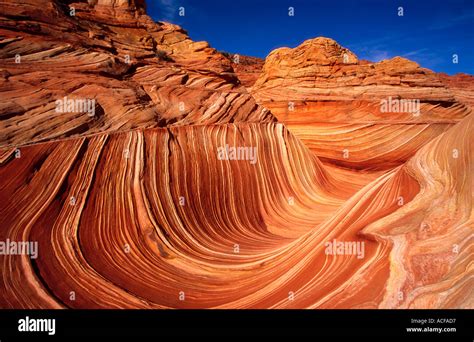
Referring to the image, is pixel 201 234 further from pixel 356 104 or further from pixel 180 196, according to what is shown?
pixel 356 104

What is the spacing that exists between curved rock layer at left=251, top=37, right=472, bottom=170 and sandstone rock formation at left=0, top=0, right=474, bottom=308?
2.10 metres

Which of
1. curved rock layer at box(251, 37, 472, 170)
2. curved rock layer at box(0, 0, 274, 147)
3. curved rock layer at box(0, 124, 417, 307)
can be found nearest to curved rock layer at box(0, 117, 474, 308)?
curved rock layer at box(0, 124, 417, 307)

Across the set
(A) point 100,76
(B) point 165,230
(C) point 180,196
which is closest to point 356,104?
(C) point 180,196

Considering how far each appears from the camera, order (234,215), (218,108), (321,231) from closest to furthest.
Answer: (321,231) < (234,215) < (218,108)

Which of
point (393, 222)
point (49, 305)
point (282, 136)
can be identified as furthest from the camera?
point (282, 136)

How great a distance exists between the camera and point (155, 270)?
4715 millimetres

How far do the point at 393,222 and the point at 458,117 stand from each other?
432 inches

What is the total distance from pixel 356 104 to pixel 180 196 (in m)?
8.90

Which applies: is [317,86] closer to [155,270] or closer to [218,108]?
[218,108]

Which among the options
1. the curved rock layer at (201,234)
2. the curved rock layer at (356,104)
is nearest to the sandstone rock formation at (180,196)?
the curved rock layer at (201,234)

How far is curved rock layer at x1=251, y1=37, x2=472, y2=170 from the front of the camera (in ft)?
37.7

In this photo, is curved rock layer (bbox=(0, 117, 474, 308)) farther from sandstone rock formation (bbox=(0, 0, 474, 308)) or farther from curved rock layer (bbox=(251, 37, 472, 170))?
curved rock layer (bbox=(251, 37, 472, 170))

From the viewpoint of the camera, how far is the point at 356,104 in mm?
12609
